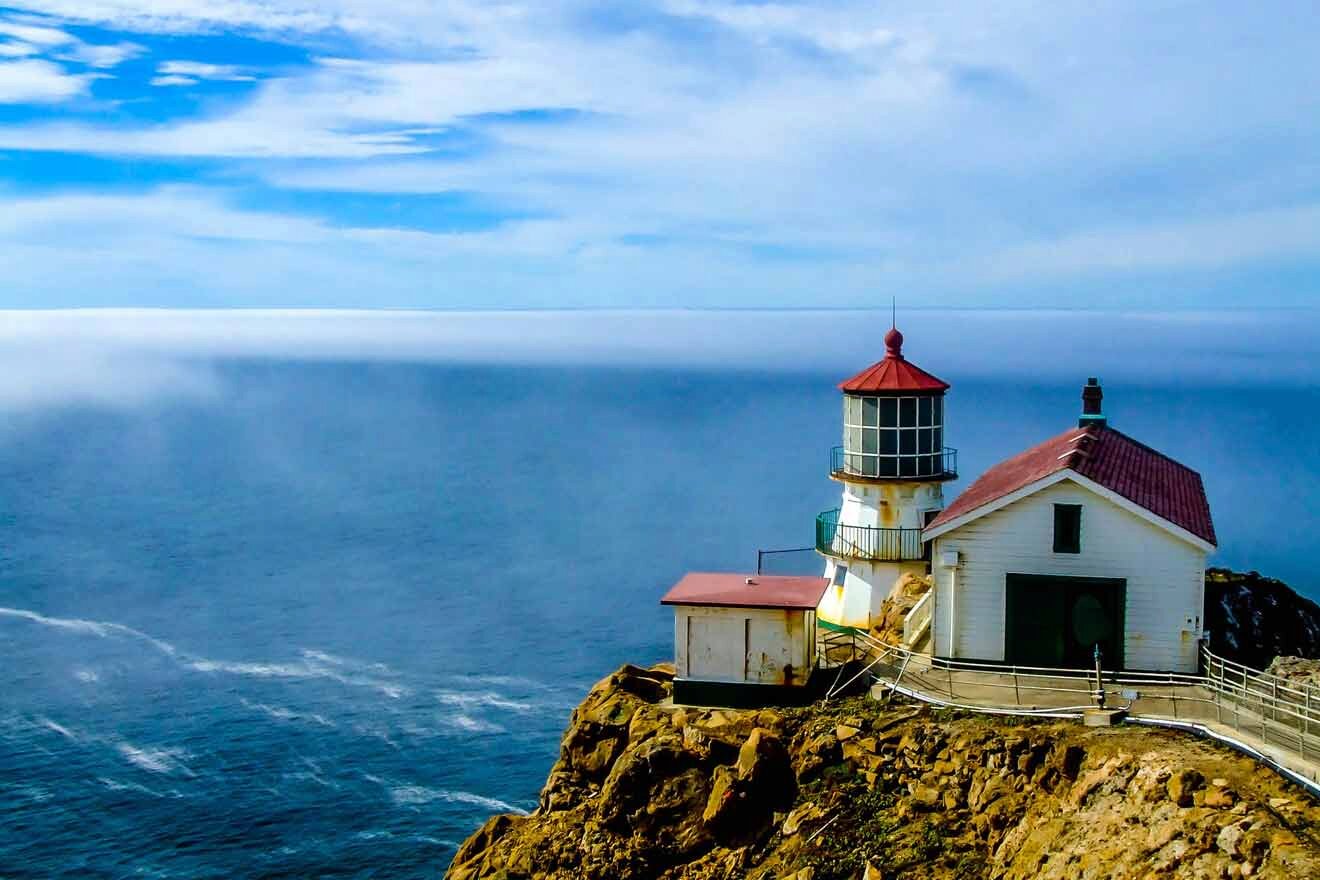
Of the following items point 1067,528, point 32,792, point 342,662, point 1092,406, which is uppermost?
point 1092,406

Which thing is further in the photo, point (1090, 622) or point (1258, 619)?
point (1258, 619)

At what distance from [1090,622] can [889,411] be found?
9.53 metres

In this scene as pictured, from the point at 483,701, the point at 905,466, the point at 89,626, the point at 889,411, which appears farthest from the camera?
the point at 89,626

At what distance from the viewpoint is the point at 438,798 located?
39.2 m

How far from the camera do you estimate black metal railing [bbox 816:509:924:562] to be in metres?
32.9

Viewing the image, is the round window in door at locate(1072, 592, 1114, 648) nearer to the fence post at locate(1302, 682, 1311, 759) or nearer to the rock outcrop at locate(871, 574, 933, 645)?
the fence post at locate(1302, 682, 1311, 759)

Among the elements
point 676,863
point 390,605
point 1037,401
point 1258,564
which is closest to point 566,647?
point 390,605

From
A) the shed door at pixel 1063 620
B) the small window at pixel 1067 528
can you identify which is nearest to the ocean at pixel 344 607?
the shed door at pixel 1063 620

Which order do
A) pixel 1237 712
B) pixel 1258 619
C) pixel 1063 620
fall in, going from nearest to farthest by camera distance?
pixel 1237 712
pixel 1063 620
pixel 1258 619

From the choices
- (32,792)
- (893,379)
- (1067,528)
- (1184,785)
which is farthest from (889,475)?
(32,792)

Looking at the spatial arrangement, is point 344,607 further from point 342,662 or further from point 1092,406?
point 1092,406

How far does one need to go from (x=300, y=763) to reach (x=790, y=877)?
25.4 m

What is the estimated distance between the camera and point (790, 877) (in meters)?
20.7

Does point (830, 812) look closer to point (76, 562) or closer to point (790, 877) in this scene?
point (790, 877)
